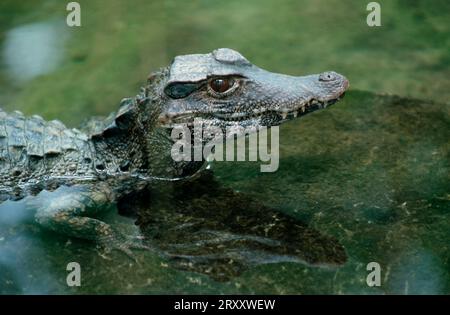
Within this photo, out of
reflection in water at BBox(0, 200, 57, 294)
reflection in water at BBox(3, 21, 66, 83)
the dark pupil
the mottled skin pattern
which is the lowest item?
reflection in water at BBox(0, 200, 57, 294)

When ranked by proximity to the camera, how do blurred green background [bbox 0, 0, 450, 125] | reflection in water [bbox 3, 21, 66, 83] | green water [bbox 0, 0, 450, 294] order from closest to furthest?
green water [bbox 0, 0, 450, 294] → blurred green background [bbox 0, 0, 450, 125] → reflection in water [bbox 3, 21, 66, 83]

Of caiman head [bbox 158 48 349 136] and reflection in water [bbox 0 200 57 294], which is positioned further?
caiman head [bbox 158 48 349 136]

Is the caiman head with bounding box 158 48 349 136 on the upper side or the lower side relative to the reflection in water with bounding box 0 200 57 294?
upper

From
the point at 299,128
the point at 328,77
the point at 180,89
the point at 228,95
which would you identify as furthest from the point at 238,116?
the point at 299,128

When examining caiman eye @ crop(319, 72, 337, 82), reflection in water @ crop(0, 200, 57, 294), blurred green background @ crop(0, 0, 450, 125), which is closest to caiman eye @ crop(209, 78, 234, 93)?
caiman eye @ crop(319, 72, 337, 82)

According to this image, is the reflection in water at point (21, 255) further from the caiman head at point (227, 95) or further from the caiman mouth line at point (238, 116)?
the caiman mouth line at point (238, 116)

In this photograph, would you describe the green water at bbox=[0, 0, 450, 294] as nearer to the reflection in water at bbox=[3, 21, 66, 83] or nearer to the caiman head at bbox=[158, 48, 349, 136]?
the reflection in water at bbox=[3, 21, 66, 83]

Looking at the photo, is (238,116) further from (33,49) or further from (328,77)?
(33,49)
